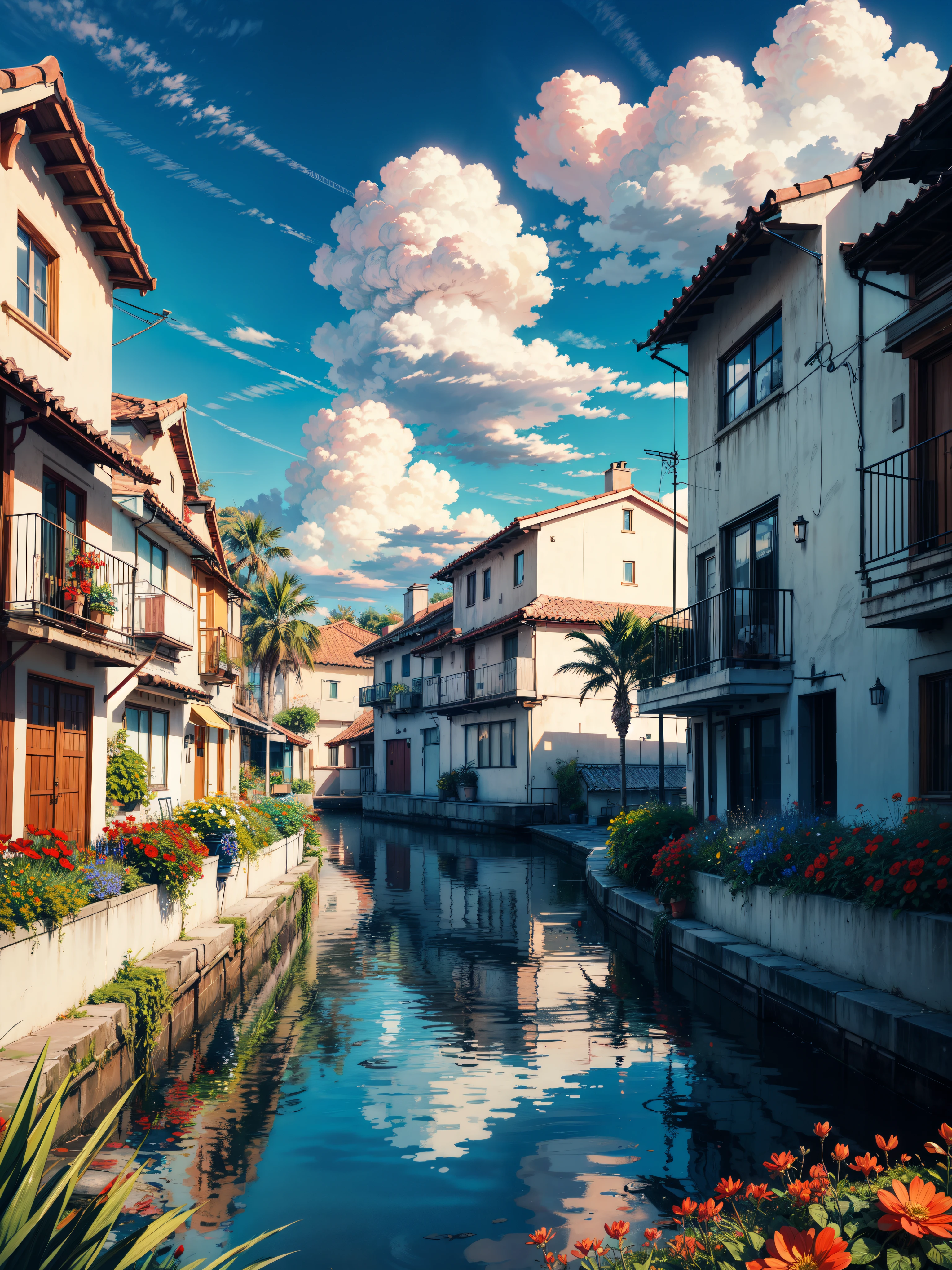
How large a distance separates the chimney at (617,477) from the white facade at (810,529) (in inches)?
820

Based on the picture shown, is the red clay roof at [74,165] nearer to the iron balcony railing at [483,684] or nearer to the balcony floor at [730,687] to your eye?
the balcony floor at [730,687]

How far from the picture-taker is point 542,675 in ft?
120

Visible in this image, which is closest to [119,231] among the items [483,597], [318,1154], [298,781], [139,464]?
[139,464]

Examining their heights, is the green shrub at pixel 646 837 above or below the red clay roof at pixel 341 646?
below

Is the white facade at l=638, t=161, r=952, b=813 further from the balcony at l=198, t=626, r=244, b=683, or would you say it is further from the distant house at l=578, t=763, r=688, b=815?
the distant house at l=578, t=763, r=688, b=815

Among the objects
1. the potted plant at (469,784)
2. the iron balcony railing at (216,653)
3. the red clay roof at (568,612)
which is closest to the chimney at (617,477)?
the red clay roof at (568,612)

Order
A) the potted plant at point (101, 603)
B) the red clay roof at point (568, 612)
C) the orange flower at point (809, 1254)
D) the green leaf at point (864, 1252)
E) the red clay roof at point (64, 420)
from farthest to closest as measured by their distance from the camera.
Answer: the red clay roof at point (568, 612), the potted plant at point (101, 603), the red clay roof at point (64, 420), the green leaf at point (864, 1252), the orange flower at point (809, 1254)

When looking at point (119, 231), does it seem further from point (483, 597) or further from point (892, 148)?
point (483, 597)

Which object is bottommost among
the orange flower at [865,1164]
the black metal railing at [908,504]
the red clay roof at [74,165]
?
the orange flower at [865,1164]

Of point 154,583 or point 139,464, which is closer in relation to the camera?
point 139,464

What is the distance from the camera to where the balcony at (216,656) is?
24125 millimetres

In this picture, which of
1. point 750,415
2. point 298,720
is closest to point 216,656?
point 750,415

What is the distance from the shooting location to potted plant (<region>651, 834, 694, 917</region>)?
13.4 m

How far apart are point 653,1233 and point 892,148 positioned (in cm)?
1047
